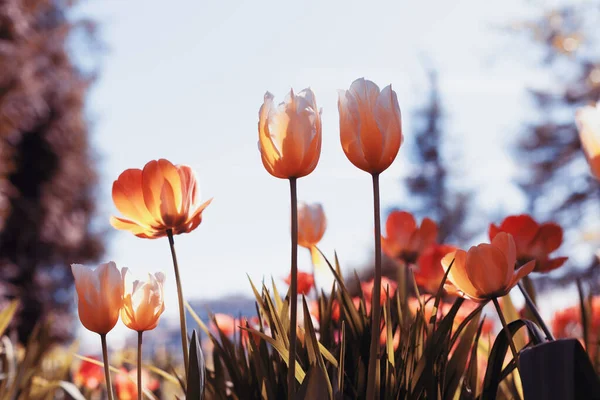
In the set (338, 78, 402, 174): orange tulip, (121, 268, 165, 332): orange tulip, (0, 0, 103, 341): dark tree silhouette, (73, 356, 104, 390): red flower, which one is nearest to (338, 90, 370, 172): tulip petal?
(338, 78, 402, 174): orange tulip

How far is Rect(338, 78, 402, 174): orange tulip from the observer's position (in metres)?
0.52

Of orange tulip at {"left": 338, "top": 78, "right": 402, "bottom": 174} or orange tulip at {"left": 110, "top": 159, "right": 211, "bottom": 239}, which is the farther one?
orange tulip at {"left": 110, "top": 159, "right": 211, "bottom": 239}

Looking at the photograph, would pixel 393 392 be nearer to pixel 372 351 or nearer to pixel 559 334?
pixel 372 351

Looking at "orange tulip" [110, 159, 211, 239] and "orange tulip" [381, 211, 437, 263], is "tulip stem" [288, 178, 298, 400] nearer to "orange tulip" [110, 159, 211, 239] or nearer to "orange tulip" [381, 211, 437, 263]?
"orange tulip" [110, 159, 211, 239]

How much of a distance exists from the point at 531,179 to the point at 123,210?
478 inches

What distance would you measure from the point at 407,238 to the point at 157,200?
54 centimetres

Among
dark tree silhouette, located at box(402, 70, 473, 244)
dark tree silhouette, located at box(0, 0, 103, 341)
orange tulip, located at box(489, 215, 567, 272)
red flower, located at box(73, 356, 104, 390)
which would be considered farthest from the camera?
dark tree silhouette, located at box(402, 70, 473, 244)

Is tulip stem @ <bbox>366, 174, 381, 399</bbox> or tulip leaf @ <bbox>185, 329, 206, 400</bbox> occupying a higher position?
tulip stem @ <bbox>366, 174, 381, 399</bbox>

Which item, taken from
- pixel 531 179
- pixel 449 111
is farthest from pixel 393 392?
pixel 449 111

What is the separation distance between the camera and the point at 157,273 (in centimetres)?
69

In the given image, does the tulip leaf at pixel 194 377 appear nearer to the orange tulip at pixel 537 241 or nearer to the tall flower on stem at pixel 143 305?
the tall flower on stem at pixel 143 305

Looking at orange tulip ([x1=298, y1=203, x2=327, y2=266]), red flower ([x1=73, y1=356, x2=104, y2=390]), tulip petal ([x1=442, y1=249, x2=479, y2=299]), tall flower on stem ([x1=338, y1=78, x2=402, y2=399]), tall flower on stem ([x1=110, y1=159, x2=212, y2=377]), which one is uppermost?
tall flower on stem ([x1=338, y1=78, x2=402, y2=399])

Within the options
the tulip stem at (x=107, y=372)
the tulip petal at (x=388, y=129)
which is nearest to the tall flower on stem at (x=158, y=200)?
the tulip stem at (x=107, y=372)

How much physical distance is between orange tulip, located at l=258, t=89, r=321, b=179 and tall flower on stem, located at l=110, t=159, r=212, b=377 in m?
0.16
